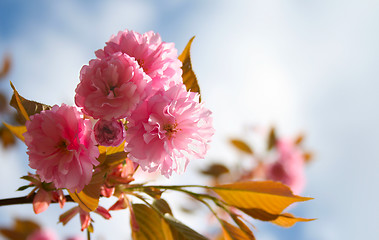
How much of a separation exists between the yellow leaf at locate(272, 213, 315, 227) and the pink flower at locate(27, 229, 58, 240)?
1.59 meters

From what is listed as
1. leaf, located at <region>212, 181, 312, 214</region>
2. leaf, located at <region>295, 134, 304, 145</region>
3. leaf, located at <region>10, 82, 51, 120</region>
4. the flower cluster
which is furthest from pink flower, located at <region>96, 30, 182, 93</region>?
leaf, located at <region>295, 134, 304, 145</region>

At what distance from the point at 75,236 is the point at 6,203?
1.46 m

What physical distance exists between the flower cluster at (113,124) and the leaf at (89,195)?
0.02 metres

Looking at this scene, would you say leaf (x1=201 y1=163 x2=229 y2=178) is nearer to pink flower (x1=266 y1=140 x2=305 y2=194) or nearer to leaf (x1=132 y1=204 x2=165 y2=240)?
pink flower (x1=266 y1=140 x2=305 y2=194)

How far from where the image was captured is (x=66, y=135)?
572 millimetres

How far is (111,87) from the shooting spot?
0.58 meters

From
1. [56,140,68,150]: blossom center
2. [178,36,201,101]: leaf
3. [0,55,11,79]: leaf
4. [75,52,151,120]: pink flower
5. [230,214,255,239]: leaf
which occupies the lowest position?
[56,140,68,150]: blossom center

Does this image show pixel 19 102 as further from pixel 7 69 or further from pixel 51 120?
pixel 7 69

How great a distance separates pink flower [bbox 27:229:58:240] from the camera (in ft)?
6.26

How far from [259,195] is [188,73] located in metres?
0.27

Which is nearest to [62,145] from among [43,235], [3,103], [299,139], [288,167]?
[43,235]

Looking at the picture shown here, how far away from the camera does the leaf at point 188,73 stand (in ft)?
2.31

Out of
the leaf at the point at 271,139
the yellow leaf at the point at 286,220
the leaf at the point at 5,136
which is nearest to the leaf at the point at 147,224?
the yellow leaf at the point at 286,220

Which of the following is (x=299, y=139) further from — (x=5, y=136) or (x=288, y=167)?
(x=5, y=136)
